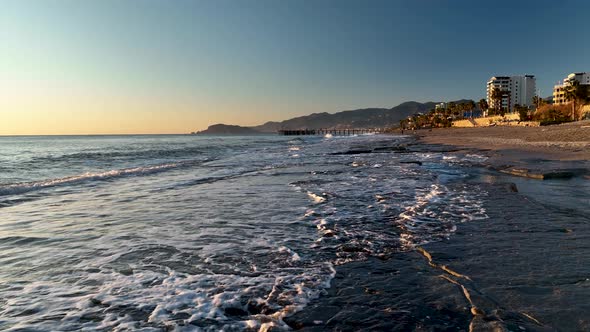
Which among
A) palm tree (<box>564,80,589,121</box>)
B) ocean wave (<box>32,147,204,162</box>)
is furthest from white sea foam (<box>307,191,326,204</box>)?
palm tree (<box>564,80,589,121</box>)

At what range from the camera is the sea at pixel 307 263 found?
368 cm

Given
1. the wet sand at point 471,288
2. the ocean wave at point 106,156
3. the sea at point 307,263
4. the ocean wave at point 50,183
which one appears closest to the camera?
the wet sand at point 471,288

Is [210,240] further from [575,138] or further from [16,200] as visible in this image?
[575,138]

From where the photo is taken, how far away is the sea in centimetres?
368

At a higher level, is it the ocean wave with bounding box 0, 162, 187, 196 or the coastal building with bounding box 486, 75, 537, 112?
the coastal building with bounding box 486, 75, 537, 112

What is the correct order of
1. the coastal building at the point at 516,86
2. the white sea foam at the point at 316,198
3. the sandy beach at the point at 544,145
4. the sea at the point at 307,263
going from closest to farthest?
the sea at the point at 307,263 → the white sea foam at the point at 316,198 → the sandy beach at the point at 544,145 → the coastal building at the point at 516,86

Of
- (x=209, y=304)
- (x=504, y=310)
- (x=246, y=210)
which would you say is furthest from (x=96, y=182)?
(x=504, y=310)

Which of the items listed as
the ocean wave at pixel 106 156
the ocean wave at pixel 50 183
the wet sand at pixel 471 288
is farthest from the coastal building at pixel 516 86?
the wet sand at pixel 471 288

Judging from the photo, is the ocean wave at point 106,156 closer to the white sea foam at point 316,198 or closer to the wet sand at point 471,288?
the white sea foam at point 316,198

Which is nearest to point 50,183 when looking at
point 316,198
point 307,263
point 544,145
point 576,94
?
point 316,198

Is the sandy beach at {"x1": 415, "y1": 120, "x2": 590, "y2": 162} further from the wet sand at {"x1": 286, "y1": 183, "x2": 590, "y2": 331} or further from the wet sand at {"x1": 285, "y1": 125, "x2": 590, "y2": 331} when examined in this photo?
the wet sand at {"x1": 286, "y1": 183, "x2": 590, "y2": 331}

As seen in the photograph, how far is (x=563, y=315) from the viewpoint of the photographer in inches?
132

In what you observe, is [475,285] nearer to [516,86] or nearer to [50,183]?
[50,183]

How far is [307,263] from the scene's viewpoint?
5332 millimetres
